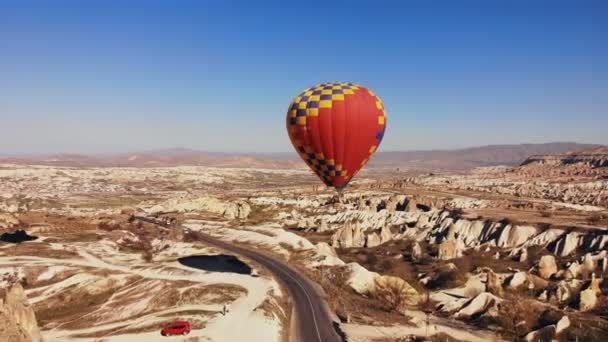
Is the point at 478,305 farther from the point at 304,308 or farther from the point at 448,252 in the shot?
the point at 448,252

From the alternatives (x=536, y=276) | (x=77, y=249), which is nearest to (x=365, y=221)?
(x=536, y=276)

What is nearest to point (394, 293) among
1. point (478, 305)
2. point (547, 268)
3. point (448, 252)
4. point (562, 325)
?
point (478, 305)

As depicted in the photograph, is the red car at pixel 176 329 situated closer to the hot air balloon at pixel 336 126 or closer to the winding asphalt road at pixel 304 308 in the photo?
the winding asphalt road at pixel 304 308

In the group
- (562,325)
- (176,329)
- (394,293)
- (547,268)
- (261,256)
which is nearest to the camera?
(176,329)

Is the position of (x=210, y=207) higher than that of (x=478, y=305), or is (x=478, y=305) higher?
(x=210, y=207)

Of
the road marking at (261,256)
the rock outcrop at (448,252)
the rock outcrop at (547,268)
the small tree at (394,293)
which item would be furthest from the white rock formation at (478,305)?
the rock outcrop at (448,252)

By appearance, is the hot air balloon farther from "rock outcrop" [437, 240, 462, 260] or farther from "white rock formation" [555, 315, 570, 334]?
"rock outcrop" [437, 240, 462, 260]
